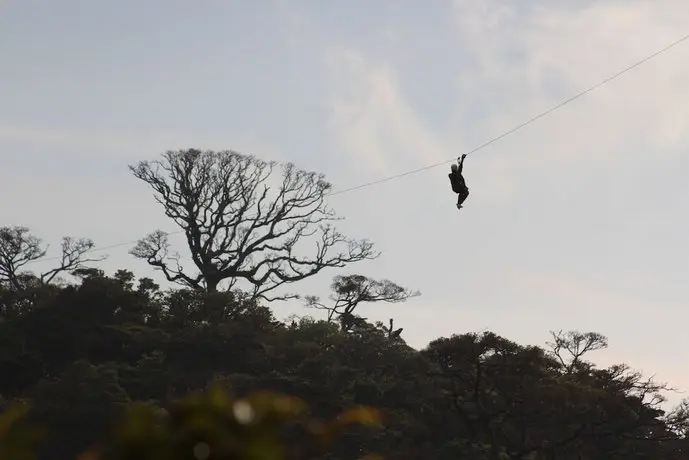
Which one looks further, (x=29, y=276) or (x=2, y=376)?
(x=29, y=276)

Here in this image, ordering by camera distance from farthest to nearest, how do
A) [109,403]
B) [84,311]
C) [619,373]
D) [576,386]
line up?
→ [84,311] → [619,373] → [576,386] → [109,403]

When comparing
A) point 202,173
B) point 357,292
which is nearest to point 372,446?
point 357,292

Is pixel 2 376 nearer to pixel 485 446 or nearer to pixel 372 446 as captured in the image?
pixel 372 446

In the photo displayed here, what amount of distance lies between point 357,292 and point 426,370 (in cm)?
1512

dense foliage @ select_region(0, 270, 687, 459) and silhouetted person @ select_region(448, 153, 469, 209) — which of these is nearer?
silhouetted person @ select_region(448, 153, 469, 209)

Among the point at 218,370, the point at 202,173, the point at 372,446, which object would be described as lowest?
the point at 372,446

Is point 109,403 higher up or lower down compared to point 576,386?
lower down

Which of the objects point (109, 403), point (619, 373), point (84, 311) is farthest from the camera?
point (84, 311)

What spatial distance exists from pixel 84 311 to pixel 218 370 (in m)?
6.18

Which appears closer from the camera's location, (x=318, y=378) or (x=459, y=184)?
(x=459, y=184)

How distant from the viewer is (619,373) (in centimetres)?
3325

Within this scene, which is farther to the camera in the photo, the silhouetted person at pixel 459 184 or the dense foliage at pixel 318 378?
the dense foliage at pixel 318 378

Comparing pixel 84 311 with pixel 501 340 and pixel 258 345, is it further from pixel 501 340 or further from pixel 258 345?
pixel 501 340

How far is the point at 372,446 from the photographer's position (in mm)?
28344
